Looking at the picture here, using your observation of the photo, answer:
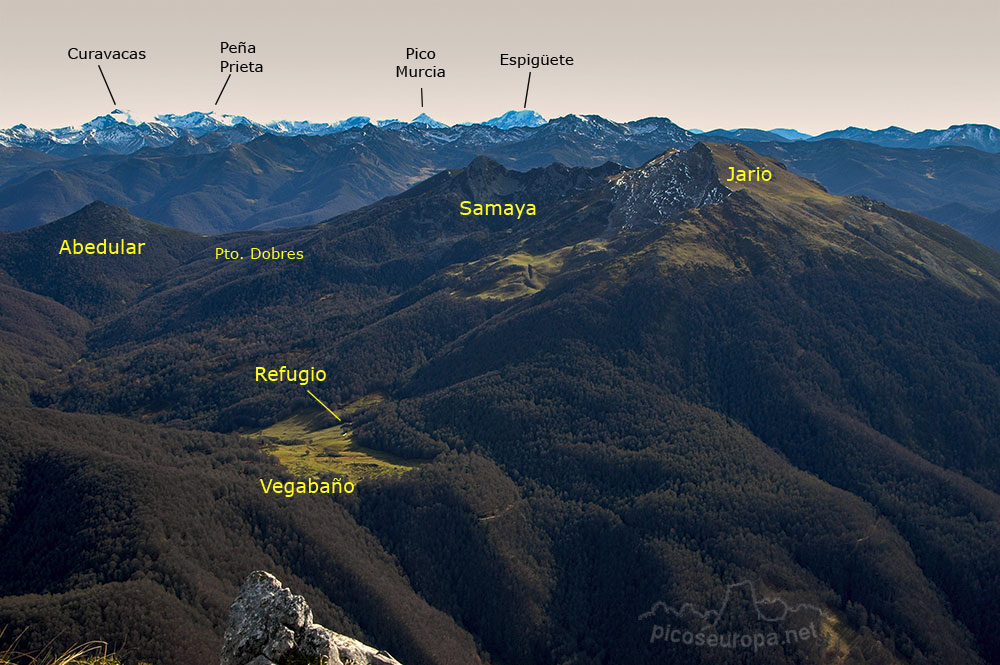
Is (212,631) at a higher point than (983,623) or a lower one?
higher

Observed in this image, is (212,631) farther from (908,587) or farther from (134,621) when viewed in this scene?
(908,587)

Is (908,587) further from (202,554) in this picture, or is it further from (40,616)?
(40,616)

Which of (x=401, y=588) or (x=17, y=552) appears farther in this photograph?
(x=401, y=588)

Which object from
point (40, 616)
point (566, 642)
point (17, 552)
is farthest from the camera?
point (566, 642)

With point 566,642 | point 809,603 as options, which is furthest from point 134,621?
point 809,603

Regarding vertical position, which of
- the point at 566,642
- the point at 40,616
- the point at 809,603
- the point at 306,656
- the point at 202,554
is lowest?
the point at 566,642

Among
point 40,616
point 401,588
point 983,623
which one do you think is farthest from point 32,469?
point 983,623

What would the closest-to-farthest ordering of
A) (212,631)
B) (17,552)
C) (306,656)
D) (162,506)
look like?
→ (306,656)
(212,631)
(17,552)
(162,506)
